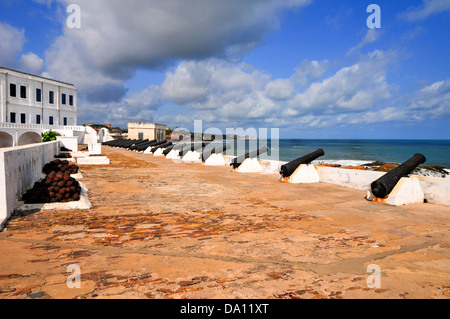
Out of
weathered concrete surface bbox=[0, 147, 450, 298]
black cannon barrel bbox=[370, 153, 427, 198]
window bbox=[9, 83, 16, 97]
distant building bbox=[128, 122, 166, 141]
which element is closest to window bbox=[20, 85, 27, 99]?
window bbox=[9, 83, 16, 97]

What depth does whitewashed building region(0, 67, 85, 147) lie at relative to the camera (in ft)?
100

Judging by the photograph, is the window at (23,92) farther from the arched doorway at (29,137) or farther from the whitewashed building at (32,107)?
the arched doorway at (29,137)

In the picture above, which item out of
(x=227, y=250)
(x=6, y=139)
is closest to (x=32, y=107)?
(x=6, y=139)

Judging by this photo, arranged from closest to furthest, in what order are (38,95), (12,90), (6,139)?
(6,139) < (12,90) < (38,95)

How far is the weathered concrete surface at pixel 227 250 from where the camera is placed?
2.40 metres

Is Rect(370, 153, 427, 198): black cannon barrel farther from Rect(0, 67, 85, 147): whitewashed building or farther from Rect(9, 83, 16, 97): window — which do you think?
Rect(9, 83, 16, 97): window

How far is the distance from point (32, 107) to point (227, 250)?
151 ft

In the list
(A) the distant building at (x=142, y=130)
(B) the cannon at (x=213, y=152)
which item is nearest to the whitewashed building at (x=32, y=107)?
(A) the distant building at (x=142, y=130)

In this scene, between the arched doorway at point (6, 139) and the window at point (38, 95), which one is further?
the window at point (38, 95)

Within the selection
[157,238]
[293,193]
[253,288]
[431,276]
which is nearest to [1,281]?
[157,238]

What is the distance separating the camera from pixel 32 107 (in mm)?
39125

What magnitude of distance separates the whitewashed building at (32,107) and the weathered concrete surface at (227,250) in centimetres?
3212

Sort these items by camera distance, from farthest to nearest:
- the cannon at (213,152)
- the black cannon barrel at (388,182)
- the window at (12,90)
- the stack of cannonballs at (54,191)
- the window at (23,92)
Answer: the window at (23,92) < the window at (12,90) < the cannon at (213,152) < the black cannon barrel at (388,182) < the stack of cannonballs at (54,191)

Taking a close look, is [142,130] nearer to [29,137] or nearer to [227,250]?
[29,137]
